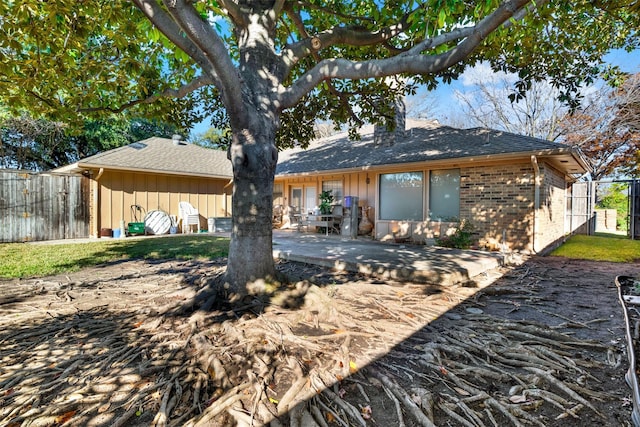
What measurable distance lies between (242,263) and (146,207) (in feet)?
36.8

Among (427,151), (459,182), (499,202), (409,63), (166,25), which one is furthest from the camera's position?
(427,151)

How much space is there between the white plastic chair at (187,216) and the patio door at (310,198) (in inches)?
197

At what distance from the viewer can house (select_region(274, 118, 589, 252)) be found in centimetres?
790

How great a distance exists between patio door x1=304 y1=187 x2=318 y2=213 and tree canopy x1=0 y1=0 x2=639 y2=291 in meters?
7.32

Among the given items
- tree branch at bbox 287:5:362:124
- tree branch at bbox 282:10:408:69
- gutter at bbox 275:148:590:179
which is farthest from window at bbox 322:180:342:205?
tree branch at bbox 282:10:408:69

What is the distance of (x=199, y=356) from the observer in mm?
2521

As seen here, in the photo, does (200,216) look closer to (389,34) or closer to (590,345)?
(389,34)

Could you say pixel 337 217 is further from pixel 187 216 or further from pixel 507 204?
pixel 187 216

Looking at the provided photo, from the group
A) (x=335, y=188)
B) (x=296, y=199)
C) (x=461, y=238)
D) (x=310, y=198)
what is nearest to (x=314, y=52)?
(x=461, y=238)

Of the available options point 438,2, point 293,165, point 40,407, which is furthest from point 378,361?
point 293,165

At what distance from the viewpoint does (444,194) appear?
9.41m

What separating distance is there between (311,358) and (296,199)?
12573 mm

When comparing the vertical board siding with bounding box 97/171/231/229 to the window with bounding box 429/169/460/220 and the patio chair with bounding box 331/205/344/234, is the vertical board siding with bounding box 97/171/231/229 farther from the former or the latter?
the window with bounding box 429/169/460/220

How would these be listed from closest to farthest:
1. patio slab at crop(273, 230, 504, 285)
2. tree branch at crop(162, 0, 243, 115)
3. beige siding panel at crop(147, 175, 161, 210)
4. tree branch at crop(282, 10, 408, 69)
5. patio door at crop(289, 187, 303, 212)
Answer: tree branch at crop(162, 0, 243, 115), tree branch at crop(282, 10, 408, 69), patio slab at crop(273, 230, 504, 285), beige siding panel at crop(147, 175, 161, 210), patio door at crop(289, 187, 303, 212)
